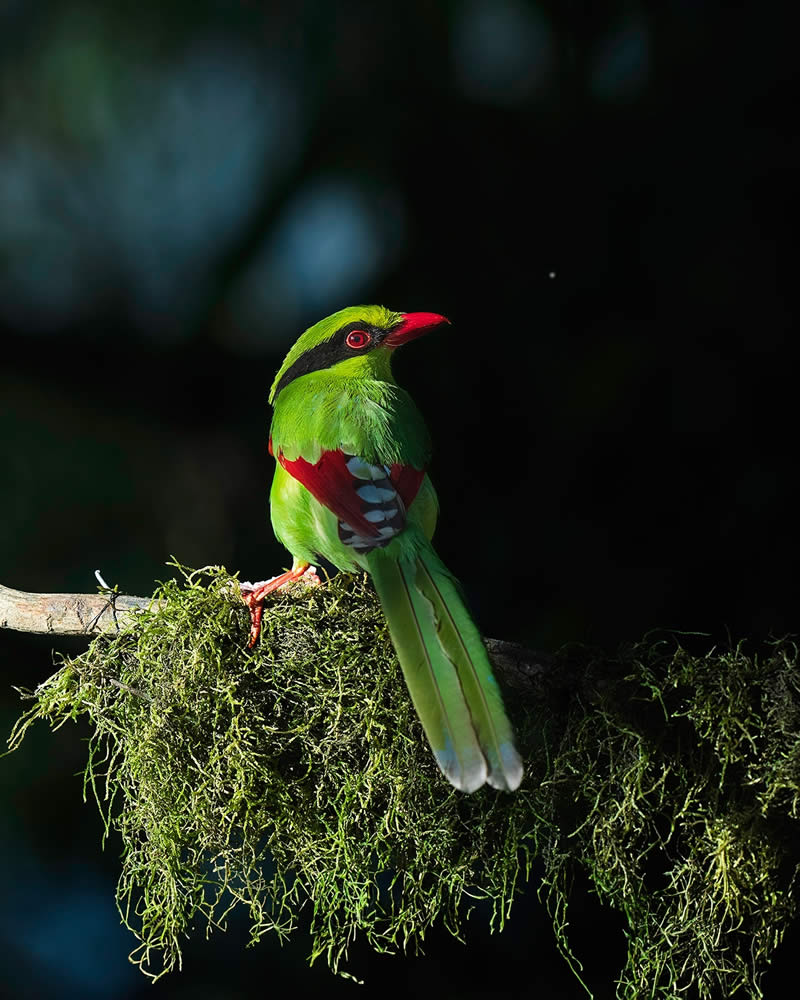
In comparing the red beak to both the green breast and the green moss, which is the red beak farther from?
the green moss

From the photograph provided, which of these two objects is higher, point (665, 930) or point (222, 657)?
point (222, 657)

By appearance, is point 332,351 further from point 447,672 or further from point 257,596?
point 447,672

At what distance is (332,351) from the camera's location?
2080 mm

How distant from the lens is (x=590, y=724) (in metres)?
1.60

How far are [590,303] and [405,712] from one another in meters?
1.82

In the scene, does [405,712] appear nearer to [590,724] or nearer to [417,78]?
[590,724]

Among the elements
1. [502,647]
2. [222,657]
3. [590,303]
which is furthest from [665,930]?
[590,303]

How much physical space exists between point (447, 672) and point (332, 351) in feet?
2.94

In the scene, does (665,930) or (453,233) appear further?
(453,233)

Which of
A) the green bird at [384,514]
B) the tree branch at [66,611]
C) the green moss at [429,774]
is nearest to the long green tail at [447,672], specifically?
the green bird at [384,514]

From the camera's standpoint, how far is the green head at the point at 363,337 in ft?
6.73

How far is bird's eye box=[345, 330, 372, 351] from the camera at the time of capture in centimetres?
205

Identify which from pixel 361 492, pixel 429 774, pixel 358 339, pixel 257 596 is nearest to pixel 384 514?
pixel 361 492

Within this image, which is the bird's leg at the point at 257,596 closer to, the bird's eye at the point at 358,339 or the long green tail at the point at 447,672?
the long green tail at the point at 447,672
